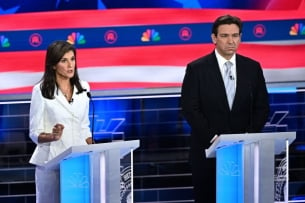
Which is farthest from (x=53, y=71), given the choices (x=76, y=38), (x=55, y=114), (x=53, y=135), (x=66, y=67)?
(x=76, y=38)

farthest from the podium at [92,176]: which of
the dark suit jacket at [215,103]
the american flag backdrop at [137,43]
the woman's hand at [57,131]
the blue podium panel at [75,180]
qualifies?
the american flag backdrop at [137,43]

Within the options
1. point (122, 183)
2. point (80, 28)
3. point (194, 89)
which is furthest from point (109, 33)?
point (122, 183)

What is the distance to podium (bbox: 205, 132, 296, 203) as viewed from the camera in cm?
409

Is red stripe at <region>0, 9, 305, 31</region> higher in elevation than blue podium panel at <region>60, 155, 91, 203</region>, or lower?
higher

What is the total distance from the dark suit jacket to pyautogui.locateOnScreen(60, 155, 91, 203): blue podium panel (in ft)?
3.63

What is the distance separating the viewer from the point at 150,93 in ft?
20.6

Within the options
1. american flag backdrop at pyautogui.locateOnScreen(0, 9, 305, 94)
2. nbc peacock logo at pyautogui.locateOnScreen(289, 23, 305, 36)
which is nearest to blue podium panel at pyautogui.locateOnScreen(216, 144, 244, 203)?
american flag backdrop at pyautogui.locateOnScreen(0, 9, 305, 94)

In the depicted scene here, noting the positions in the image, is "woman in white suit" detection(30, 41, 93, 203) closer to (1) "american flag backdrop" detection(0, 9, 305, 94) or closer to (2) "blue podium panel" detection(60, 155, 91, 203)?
(2) "blue podium panel" detection(60, 155, 91, 203)

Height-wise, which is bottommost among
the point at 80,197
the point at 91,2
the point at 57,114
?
the point at 80,197

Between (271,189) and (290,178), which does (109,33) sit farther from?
(271,189)

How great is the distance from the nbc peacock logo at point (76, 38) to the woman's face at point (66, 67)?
168 centimetres

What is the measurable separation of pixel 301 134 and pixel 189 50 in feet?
3.83

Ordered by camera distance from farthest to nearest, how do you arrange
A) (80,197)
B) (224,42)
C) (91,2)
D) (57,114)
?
(91,2)
(224,42)
(57,114)
(80,197)

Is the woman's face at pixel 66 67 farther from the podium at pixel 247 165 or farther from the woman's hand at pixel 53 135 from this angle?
the podium at pixel 247 165
